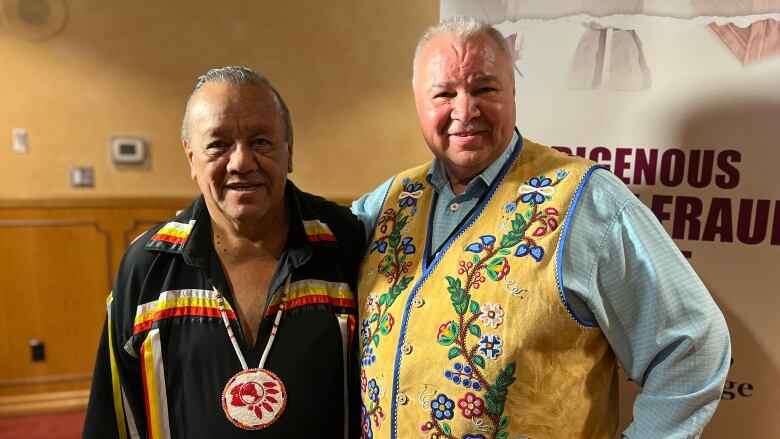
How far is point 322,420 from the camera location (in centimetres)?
134

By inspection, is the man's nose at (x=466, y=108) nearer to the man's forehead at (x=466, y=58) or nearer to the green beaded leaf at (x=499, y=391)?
the man's forehead at (x=466, y=58)

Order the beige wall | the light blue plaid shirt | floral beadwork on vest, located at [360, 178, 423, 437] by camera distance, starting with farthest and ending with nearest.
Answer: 1. the beige wall
2. floral beadwork on vest, located at [360, 178, 423, 437]
3. the light blue plaid shirt

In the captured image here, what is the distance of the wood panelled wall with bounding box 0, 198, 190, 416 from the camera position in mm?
3236

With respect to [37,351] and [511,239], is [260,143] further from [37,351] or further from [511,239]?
[37,351]

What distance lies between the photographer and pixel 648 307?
3.50ft

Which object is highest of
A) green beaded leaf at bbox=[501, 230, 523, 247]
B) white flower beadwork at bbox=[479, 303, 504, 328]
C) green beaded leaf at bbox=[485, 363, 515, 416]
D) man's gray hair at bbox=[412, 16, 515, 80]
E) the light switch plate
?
man's gray hair at bbox=[412, 16, 515, 80]

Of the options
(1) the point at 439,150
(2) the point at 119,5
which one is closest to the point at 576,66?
(1) the point at 439,150

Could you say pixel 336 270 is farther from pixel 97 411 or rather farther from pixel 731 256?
pixel 731 256

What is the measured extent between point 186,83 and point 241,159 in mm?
2498

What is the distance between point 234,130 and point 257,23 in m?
2.53

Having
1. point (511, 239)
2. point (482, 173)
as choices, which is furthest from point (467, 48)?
point (511, 239)

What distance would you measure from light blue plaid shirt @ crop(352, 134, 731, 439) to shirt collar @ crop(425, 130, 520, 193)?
7.7 inches

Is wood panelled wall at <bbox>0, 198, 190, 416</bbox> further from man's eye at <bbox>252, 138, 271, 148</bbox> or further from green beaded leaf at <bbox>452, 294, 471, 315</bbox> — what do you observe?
green beaded leaf at <bbox>452, 294, 471, 315</bbox>

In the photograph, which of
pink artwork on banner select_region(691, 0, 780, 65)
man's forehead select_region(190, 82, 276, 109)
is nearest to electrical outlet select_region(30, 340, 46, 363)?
man's forehead select_region(190, 82, 276, 109)
